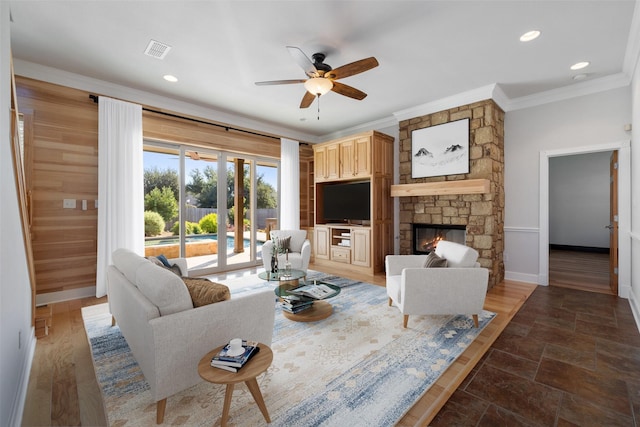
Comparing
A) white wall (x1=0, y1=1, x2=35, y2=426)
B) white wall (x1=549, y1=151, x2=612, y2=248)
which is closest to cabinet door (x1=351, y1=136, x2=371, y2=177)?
white wall (x1=0, y1=1, x2=35, y2=426)

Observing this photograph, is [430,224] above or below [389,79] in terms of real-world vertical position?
below

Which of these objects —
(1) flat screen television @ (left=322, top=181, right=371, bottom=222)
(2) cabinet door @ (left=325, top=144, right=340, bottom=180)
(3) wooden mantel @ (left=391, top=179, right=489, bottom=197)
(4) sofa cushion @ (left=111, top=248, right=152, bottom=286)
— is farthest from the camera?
(2) cabinet door @ (left=325, top=144, right=340, bottom=180)

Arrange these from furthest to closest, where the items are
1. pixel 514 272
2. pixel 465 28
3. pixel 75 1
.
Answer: pixel 514 272 < pixel 465 28 < pixel 75 1

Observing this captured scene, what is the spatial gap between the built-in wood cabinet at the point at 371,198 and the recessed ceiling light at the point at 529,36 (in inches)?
95.3

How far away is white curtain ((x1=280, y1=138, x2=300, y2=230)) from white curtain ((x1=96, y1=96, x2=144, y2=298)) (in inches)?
103

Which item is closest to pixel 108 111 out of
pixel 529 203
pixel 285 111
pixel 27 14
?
pixel 27 14

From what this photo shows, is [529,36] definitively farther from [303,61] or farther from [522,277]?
[522,277]

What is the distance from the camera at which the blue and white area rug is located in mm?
1650

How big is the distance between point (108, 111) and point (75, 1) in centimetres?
176

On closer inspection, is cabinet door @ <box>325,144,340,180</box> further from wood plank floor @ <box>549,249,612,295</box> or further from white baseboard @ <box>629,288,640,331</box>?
white baseboard @ <box>629,288,640,331</box>

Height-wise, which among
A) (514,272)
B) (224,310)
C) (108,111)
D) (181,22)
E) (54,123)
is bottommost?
(514,272)

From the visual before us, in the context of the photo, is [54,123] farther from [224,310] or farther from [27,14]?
[224,310]

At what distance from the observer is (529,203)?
440 cm

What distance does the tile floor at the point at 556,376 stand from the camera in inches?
65.4
